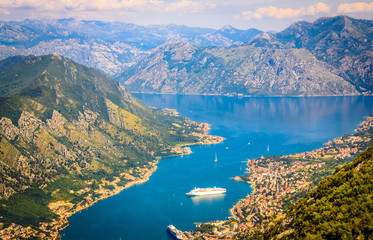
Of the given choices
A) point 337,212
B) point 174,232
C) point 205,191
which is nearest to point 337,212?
point 337,212

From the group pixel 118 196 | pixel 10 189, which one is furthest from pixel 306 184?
pixel 10 189

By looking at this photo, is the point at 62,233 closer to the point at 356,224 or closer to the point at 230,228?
the point at 230,228

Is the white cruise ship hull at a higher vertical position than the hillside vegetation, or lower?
lower

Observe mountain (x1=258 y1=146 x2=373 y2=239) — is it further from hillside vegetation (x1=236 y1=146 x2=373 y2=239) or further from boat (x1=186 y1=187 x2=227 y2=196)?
boat (x1=186 y1=187 x2=227 y2=196)

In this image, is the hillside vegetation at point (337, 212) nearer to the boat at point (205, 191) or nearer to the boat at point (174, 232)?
the boat at point (174, 232)

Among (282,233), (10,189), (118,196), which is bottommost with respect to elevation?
(118,196)

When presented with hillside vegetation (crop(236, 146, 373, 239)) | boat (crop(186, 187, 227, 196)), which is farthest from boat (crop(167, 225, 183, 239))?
hillside vegetation (crop(236, 146, 373, 239))
